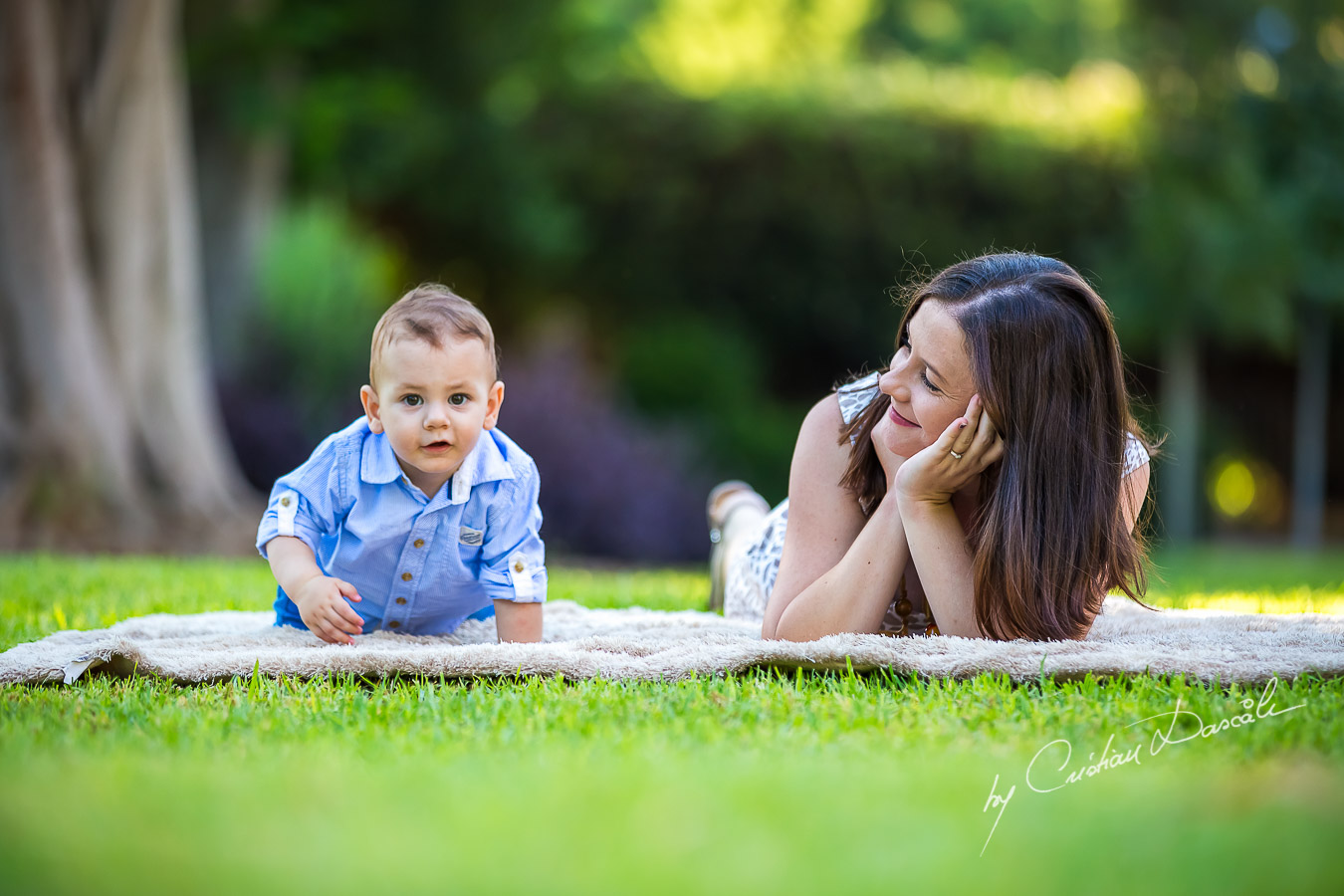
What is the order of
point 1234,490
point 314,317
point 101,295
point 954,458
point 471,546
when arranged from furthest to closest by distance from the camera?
1. point 1234,490
2. point 314,317
3. point 101,295
4. point 471,546
5. point 954,458

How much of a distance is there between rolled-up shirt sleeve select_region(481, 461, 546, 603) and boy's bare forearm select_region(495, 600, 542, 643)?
1.2 inches

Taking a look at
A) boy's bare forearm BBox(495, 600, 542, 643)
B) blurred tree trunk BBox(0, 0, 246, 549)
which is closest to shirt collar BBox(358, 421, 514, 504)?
boy's bare forearm BBox(495, 600, 542, 643)

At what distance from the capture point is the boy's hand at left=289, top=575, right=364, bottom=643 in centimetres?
294

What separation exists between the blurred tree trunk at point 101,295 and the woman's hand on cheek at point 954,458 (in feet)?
19.4

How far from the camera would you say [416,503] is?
3158 millimetres

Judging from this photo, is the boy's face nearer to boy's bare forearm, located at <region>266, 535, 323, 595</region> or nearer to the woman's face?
boy's bare forearm, located at <region>266, 535, 323, 595</region>

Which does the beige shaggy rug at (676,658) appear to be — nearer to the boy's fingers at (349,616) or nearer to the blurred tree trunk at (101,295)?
the boy's fingers at (349,616)

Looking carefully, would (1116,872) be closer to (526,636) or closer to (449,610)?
(526,636)

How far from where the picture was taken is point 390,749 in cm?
204

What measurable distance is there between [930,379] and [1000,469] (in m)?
0.31

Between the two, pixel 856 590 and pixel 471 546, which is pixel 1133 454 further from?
pixel 471 546

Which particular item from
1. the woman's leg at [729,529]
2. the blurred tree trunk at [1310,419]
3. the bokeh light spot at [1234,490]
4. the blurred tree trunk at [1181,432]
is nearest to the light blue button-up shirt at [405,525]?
the woman's leg at [729,529]

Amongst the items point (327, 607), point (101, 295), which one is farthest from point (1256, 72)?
point (327, 607)

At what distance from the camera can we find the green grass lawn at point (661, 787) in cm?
141
